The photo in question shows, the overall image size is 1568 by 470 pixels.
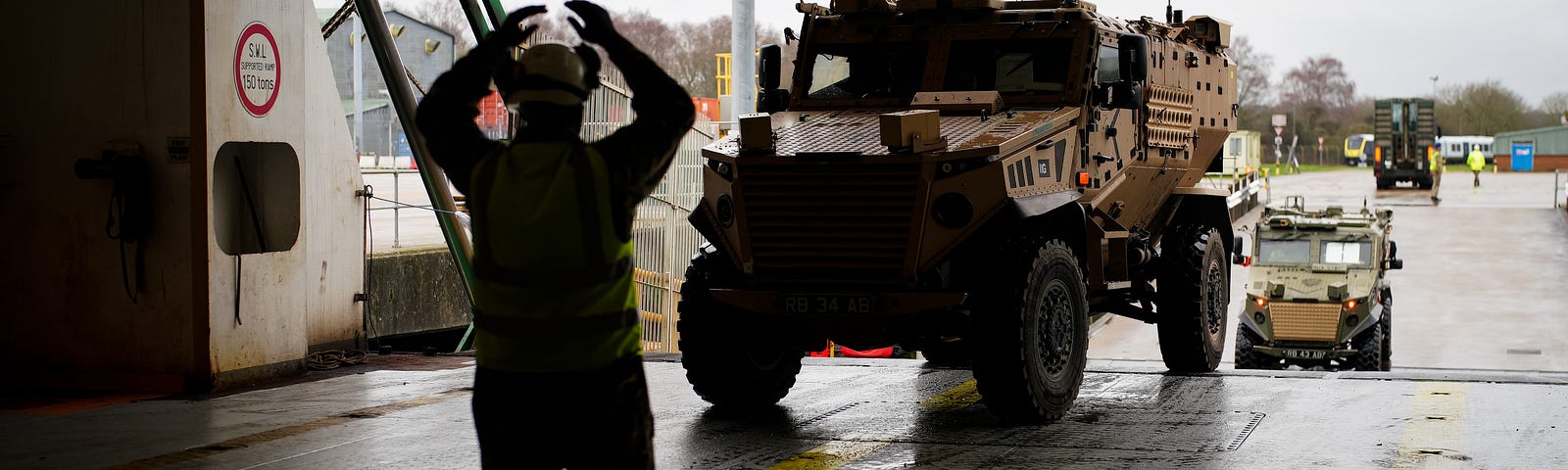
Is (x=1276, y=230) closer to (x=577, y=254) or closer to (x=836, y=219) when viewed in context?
(x=836, y=219)

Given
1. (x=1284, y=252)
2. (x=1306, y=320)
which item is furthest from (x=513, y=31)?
(x=1284, y=252)

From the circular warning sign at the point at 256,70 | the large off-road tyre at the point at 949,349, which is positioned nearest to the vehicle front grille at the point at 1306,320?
the large off-road tyre at the point at 949,349

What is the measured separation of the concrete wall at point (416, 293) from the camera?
16922mm

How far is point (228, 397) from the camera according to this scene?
927 centimetres

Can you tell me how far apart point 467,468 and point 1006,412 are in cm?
290

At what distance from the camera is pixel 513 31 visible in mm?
4609

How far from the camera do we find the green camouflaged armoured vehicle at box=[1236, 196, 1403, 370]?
2377cm

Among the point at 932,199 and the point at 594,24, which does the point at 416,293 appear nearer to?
the point at 932,199

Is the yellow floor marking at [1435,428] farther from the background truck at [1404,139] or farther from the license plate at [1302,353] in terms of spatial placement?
the background truck at [1404,139]

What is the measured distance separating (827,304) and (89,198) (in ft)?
15.4

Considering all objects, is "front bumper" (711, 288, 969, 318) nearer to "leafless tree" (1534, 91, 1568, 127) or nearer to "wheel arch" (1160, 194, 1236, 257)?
"wheel arch" (1160, 194, 1236, 257)

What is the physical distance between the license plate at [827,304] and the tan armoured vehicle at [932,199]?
1 centimetres

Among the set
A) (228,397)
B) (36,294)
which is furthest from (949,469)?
(36,294)

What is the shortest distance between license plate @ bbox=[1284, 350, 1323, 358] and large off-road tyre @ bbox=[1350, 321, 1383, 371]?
498 millimetres
